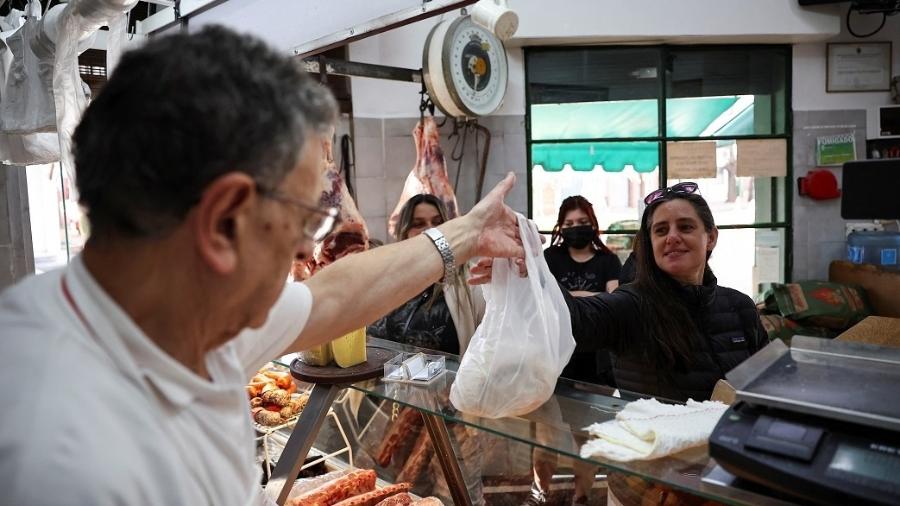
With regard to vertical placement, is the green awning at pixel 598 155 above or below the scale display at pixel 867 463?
above

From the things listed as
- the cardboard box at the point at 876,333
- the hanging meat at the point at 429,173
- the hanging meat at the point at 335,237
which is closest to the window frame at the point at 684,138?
the hanging meat at the point at 429,173

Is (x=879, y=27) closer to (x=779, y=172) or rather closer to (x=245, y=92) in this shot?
(x=779, y=172)

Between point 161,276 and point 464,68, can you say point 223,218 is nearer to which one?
point 161,276

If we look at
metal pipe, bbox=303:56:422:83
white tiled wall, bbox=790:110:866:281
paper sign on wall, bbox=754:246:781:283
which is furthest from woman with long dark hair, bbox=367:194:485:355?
white tiled wall, bbox=790:110:866:281

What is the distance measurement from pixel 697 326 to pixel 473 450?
37.5 inches

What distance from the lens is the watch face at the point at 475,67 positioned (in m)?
3.67

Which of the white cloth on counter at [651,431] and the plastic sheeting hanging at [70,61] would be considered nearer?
the white cloth on counter at [651,431]

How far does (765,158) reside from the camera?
5.03 meters

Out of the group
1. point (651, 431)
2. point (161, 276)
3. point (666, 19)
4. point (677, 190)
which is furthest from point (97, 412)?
point (666, 19)

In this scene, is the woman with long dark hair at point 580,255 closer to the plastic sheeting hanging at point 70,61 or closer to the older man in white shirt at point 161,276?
the plastic sheeting hanging at point 70,61

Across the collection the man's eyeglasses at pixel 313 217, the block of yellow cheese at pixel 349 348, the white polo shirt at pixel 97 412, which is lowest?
the block of yellow cheese at pixel 349 348

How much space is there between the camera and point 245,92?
0.76m

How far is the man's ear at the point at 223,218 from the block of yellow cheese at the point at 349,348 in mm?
983

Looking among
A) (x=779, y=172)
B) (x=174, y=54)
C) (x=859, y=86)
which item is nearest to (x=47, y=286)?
(x=174, y=54)
